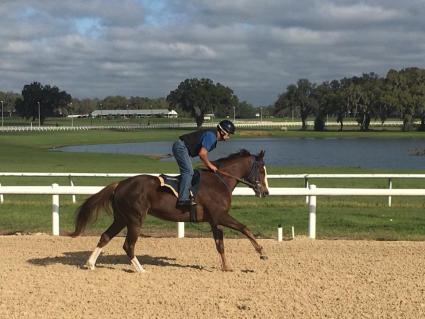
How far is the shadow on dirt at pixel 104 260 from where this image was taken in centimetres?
895

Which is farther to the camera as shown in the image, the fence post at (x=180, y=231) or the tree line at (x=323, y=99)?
the tree line at (x=323, y=99)

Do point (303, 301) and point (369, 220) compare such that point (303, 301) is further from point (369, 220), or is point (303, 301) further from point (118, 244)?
point (369, 220)

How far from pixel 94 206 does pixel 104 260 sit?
44.1 inches

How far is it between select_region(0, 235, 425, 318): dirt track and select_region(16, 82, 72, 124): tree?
152 metres

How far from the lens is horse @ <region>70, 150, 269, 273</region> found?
8.27 m

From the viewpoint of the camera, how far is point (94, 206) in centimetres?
863

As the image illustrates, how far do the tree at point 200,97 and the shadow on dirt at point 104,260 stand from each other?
134821 mm

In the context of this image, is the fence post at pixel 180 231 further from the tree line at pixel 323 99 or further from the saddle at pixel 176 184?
the tree line at pixel 323 99

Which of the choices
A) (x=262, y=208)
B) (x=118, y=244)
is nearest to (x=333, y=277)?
(x=118, y=244)

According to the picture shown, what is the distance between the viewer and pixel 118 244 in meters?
10.9

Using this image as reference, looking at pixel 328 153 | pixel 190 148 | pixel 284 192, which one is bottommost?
pixel 328 153

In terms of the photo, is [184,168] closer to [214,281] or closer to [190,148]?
[190,148]

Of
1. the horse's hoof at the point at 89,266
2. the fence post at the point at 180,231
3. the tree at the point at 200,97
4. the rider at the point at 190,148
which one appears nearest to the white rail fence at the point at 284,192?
the fence post at the point at 180,231

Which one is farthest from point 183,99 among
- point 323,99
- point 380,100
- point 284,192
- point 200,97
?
point 284,192
